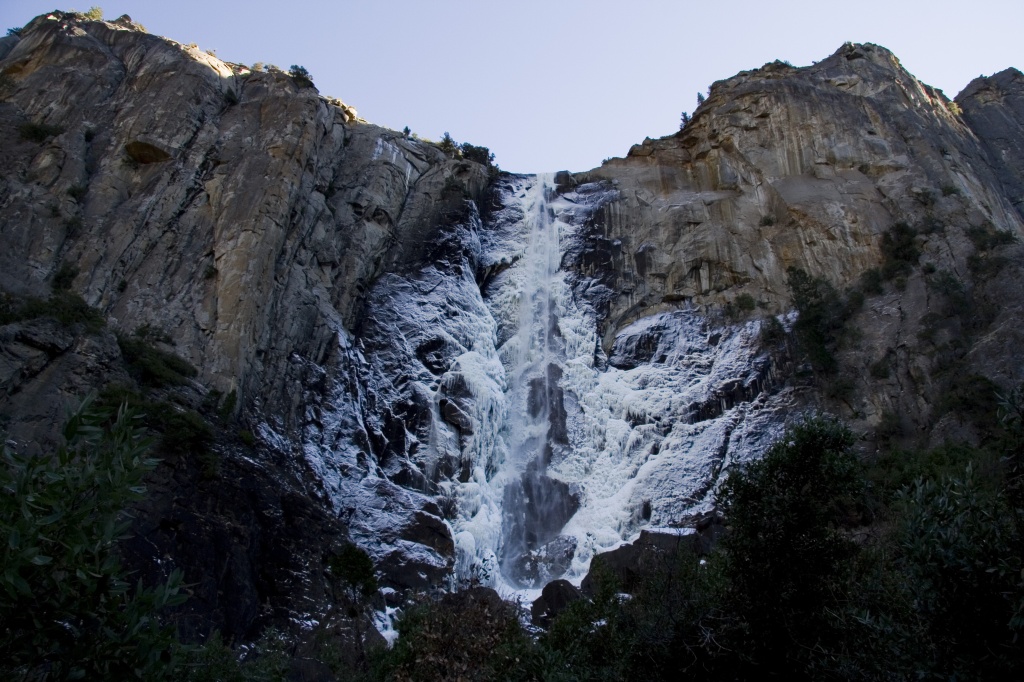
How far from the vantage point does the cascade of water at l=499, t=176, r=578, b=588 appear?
25.8 m

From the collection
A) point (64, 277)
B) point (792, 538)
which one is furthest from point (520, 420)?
point (792, 538)

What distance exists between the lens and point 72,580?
5.81m

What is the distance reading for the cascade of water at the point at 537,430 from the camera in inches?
1015

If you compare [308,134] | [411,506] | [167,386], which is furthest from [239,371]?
[308,134]

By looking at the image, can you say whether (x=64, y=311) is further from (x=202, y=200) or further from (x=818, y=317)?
(x=818, y=317)

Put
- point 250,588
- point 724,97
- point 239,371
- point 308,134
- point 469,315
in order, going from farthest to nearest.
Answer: point 724,97 < point 469,315 < point 308,134 < point 239,371 < point 250,588

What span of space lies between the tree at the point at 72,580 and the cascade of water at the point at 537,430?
779 inches

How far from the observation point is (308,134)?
101 feet

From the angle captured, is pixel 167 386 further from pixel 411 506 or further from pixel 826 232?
pixel 826 232

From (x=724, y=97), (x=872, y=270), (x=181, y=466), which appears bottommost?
(x=181, y=466)

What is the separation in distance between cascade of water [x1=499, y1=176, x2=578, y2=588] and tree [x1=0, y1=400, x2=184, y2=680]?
779 inches

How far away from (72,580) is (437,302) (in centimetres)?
2727

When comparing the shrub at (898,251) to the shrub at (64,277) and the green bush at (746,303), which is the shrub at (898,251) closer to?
the green bush at (746,303)

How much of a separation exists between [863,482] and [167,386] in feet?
57.4
